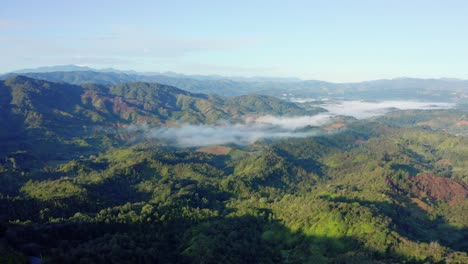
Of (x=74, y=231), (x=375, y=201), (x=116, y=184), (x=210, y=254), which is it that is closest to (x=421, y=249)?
(x=375, y=201)

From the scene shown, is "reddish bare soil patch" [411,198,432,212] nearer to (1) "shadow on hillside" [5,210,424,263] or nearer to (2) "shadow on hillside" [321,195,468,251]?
(2) "shadow on hillside" [321,195,468,251]

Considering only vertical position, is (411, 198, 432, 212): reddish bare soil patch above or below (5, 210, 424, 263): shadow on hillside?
below

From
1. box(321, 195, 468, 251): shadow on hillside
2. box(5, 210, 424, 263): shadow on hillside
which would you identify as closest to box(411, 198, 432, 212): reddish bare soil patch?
box(321, 195, 468, 251): shadow on hillside

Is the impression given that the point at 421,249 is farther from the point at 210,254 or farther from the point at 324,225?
the point at 210,254

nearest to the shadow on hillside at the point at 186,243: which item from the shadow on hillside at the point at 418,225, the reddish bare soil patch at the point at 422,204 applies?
the shadow on hillside at the point at 418,225

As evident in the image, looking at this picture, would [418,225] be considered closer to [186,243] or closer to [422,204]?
[422,204]

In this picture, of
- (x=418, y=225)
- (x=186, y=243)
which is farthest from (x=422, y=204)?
(x=186, y=243)
